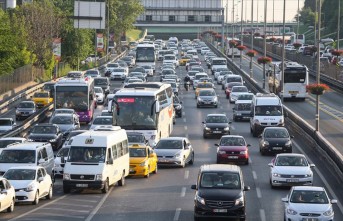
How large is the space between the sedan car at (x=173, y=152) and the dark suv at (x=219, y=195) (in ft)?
47.3

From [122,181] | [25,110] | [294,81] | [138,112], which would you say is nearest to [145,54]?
[294,81]

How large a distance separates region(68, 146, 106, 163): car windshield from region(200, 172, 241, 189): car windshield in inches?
290

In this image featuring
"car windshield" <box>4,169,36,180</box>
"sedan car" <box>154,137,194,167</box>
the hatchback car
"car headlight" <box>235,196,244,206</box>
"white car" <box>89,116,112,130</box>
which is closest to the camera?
"car headlight" <box>235,196,244,206</box>

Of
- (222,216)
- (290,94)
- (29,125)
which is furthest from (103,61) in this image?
(222,216)

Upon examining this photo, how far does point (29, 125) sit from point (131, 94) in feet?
44.7

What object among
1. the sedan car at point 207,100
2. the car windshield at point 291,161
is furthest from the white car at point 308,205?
the sedan car at point 207,100

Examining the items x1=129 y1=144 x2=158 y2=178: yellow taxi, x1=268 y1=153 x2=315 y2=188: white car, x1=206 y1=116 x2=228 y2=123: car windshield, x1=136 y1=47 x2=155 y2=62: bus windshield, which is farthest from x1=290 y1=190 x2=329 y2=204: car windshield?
x1=136 y1=47 x2=155 y2=62: bus windshield

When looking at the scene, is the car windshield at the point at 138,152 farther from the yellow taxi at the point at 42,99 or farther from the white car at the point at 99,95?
the white car at the point at 99,95

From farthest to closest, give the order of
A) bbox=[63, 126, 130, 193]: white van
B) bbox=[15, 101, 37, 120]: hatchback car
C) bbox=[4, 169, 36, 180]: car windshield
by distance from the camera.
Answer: bbox=[15, 101, 37, 120]: hatchback car, bbox=[63, 126, 130, 193]: white van, bbox=[4, 169, 36, 180]: car windshield

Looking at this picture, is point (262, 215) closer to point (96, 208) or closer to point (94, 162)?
point (96, 208)

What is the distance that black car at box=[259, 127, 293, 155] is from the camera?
175ft

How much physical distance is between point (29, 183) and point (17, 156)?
21.3 ft

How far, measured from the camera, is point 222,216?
33.0 meters

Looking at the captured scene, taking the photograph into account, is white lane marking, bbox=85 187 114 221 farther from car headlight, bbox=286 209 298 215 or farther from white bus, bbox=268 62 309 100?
white bus, bbox=268 62 309 100
